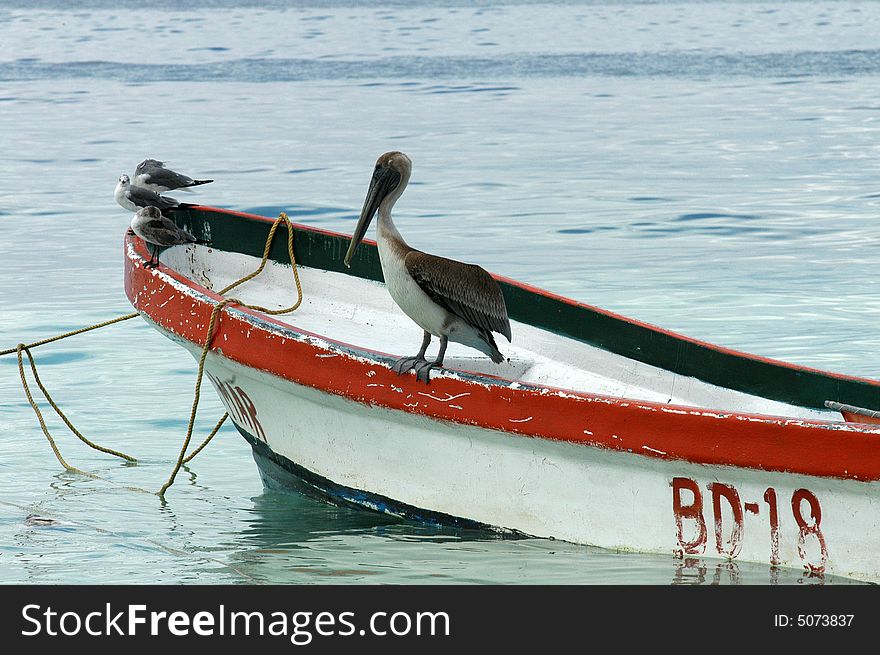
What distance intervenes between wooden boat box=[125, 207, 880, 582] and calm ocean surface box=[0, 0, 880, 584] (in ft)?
0.52

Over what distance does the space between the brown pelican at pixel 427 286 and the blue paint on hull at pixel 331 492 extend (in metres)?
0.64

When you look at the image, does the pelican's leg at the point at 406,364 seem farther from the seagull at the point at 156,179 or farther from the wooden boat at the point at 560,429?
the seagull at the point at 156,179

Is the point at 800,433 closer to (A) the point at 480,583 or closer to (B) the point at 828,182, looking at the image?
(A) the point at 480,583

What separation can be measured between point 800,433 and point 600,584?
3.16 ft

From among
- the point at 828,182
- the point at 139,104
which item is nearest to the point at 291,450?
the point at 828,182

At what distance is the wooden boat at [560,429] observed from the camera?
4520 millimetres

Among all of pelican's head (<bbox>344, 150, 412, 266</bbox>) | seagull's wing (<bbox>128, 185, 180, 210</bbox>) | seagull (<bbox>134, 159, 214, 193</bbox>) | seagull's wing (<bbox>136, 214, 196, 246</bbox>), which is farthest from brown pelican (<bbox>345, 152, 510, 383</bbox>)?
seagull (<bbox>134, 159, 214, 193</bbox>)

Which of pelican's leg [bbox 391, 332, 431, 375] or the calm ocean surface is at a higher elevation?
pelican's leg [bbox 391, 332, 431, 375]

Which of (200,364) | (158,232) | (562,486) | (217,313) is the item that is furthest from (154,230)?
(562,486)

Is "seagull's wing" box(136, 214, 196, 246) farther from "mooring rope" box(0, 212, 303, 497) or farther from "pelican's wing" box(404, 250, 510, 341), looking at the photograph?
"pelican's wing" box(404, 250, 510, 341)

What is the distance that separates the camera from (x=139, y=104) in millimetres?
24500

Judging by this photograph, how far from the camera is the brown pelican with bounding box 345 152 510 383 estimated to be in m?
5.11

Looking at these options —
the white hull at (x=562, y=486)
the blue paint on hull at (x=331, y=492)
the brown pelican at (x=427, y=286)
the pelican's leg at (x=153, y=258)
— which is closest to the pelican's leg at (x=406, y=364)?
the brown pelican at (x=427, y=286)

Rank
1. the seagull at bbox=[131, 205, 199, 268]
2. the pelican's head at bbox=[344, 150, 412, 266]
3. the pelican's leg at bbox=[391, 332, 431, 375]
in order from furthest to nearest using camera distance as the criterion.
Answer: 1. the seagull at bbox=[131, 205, 199, 268]
2. the pelican's head at bbox=[344, 150, 412, 266]
3. the pelican's leg at bbox=[391, 332, 431, 375]
